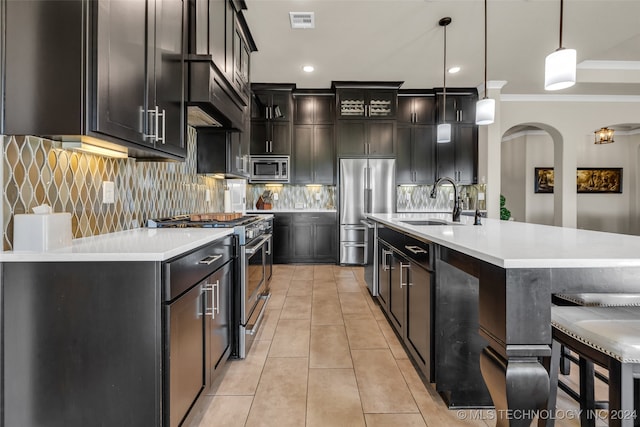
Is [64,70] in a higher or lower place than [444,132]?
lower

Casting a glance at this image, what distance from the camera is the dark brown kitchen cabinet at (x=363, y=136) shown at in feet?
18.7

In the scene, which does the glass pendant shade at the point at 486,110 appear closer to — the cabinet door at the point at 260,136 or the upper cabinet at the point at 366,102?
the upper cabinet at the point at 366,102

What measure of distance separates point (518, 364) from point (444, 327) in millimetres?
664

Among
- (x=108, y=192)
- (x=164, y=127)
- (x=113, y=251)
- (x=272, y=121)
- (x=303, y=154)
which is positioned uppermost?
(x=272, y=121)

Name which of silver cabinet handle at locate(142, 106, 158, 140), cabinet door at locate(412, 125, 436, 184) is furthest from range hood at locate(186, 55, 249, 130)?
cabinet door at locate(412, 125, 436, 184)

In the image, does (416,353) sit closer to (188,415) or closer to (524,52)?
(188,415)

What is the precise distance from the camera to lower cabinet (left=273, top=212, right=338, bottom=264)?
5695 mm

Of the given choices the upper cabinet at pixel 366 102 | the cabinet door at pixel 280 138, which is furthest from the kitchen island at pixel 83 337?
the upper cabinet at pixel 366 102

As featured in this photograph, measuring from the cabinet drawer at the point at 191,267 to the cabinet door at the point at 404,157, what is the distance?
4475 mm

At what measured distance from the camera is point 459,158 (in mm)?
6000

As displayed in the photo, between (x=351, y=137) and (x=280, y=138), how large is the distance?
1188mm

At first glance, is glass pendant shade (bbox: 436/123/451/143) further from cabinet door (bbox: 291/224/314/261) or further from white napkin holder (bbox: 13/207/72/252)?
white napkin holder (bbox: 13/207/72/252)

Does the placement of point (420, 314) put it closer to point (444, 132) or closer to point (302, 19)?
point (444, 132)

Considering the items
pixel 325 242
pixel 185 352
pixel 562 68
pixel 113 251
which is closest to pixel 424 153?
pixel 325 242
